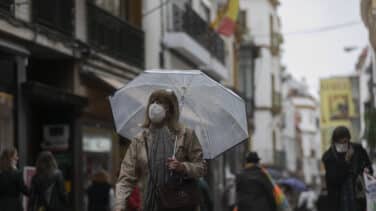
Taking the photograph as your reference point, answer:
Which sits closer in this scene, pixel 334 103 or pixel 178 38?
pixel 178 38

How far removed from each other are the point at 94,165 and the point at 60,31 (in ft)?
12.9

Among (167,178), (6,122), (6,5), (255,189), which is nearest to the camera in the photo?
(167,178)

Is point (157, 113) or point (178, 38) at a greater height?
point (178, 38)

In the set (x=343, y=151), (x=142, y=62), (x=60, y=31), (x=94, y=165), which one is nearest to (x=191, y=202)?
(x=343, y=151)

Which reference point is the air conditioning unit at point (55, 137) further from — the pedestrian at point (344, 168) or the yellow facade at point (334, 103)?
the yellow facade at point (334, 103)

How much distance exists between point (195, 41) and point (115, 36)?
24.2 ft

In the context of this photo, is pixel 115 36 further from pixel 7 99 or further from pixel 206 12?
pixel 206 12

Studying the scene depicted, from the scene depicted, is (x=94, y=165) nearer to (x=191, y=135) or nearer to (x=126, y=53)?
(x=126, y=53)

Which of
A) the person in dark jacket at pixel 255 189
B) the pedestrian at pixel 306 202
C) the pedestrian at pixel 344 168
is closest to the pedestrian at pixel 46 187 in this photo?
the person in dark jacket at pixel 255 189

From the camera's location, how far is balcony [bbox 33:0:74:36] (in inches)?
687

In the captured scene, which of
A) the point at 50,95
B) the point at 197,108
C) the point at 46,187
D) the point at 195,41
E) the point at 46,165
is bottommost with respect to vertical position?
the point at 46,187

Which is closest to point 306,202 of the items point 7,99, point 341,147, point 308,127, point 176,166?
point 7,99

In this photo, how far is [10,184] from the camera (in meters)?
11.8

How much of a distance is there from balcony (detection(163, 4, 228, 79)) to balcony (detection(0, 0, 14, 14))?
1182 centimetres
